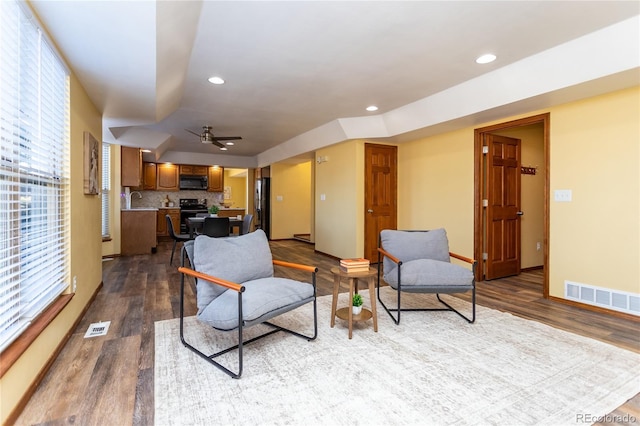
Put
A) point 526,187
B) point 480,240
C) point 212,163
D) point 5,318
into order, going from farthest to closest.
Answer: point 212,163
point 526,187
point 480,240
point 5,318

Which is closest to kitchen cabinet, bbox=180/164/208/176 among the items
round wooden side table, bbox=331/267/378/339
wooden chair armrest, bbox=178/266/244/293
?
wooden chair armrest, bbox=178/266/244/293

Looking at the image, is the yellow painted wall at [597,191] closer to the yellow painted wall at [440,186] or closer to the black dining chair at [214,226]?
the yellow painted wall at [440,186]

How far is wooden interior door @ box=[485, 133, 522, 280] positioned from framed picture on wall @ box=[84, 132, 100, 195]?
470 centimetres

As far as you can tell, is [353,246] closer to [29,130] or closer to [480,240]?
[480,240]

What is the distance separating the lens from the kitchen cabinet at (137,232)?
6.17 metres

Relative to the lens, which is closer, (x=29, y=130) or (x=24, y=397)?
(x=24, y=397)

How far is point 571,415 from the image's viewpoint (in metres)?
1.62

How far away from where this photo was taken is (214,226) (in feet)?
16.6

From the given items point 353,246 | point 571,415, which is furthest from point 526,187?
point 571,415

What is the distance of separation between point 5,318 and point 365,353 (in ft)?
6.82

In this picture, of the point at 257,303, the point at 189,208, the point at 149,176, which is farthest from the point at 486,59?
the point at 149,176

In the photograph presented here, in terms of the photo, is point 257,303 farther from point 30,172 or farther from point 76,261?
point 76,261

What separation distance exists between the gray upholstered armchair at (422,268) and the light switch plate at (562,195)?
138 cm

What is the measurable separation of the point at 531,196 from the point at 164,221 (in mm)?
8114
